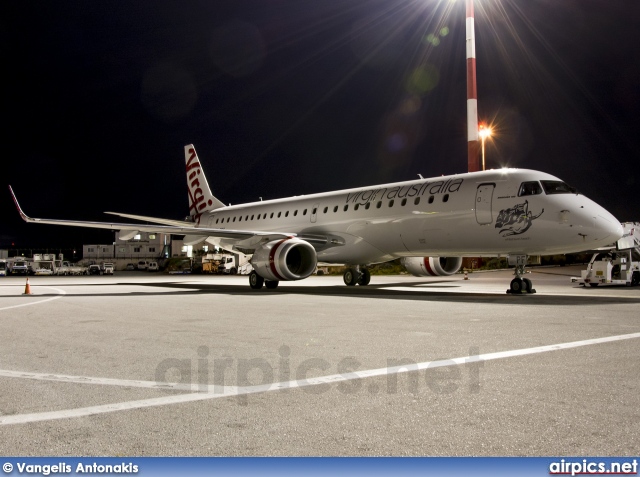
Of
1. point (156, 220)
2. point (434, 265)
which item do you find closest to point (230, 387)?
point (434, 265)

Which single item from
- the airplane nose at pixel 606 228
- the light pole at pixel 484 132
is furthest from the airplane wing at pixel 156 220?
the light pole at pixel 484 132

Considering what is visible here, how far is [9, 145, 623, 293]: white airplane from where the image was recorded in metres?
13.5

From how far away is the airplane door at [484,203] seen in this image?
47.8 feet

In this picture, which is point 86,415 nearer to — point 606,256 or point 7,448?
point 7,448

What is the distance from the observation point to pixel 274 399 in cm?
380

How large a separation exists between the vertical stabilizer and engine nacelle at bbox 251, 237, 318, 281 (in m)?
12.0

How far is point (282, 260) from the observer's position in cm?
1702

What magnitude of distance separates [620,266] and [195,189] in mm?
20900

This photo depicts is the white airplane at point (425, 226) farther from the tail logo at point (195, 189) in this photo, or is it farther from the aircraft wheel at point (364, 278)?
the tail logo at point (195, 189)

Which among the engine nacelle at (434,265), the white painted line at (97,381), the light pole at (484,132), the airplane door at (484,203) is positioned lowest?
the white painted line at (97,381)

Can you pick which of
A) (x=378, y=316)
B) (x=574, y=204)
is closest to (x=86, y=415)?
(x=378, y=316)

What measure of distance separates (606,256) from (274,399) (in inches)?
840

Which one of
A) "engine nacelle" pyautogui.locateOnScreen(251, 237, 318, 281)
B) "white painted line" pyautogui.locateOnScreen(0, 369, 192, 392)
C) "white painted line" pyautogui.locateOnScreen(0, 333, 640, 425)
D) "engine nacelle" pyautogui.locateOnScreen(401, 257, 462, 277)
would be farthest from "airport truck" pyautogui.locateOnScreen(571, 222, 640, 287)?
"white painted line" pyautogui.locateOnScreen(0, 369, 192, 392)

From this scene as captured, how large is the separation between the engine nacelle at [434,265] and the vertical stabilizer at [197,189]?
12655 mm
